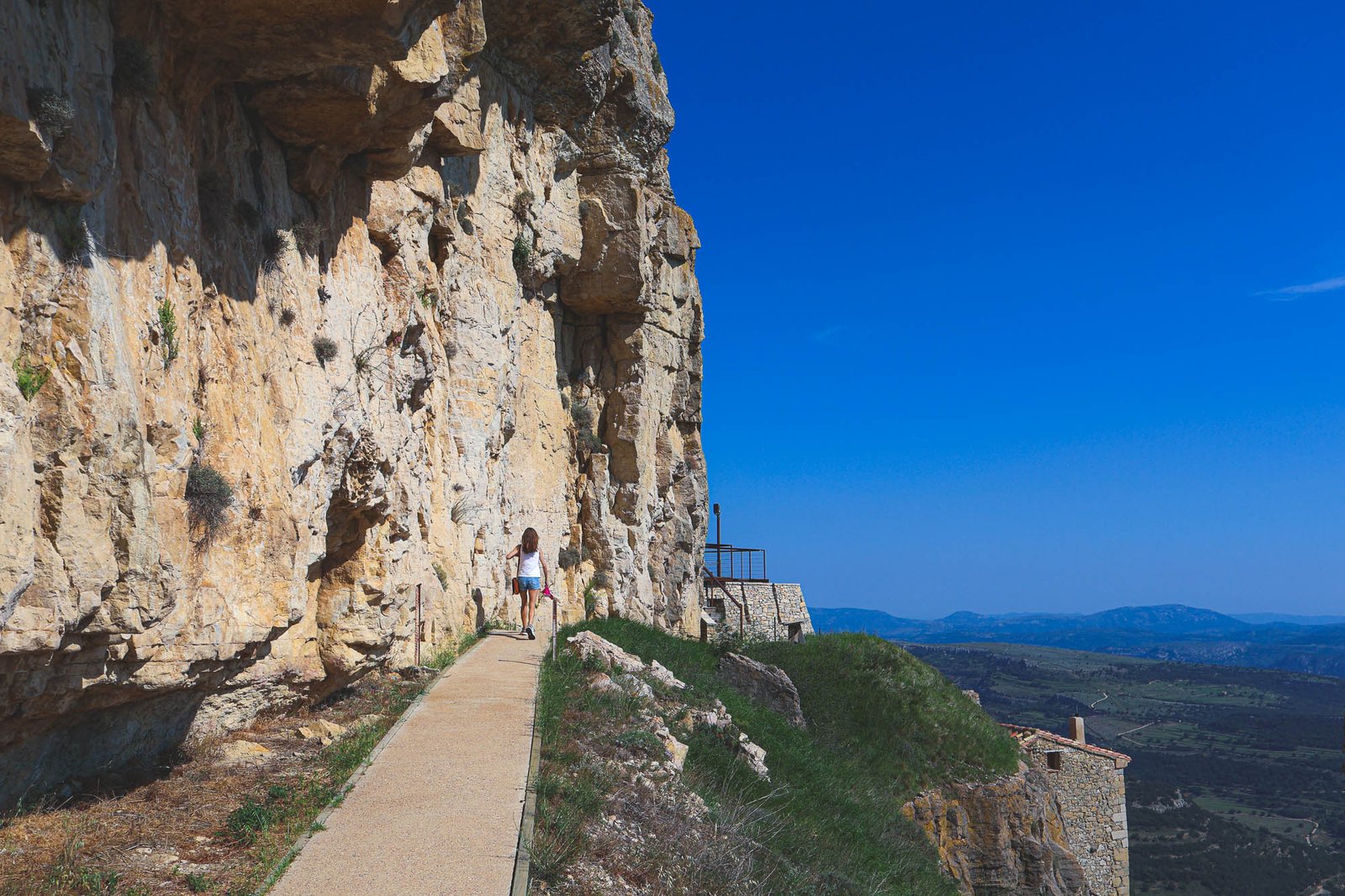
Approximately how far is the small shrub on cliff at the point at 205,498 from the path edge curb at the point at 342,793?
2.01m

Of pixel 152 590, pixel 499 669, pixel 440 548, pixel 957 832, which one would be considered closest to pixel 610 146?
pixel 440 548

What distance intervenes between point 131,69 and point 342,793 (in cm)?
496

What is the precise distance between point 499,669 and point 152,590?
273 inches

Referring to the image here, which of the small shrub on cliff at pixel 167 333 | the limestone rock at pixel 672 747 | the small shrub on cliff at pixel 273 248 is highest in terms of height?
the small shrub on cliff at pixel 273 248

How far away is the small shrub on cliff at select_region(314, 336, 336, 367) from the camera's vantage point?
8.48 metres

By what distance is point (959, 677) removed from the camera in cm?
14125

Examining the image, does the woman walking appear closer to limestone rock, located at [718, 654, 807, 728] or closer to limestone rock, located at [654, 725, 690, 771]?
limestone rock, located at [718, 654, 807, 728]

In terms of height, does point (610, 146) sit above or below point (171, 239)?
above

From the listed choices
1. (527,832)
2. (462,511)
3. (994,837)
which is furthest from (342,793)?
(994,837)

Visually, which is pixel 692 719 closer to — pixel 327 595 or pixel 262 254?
pixel 327 595

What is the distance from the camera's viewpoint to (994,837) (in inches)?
725

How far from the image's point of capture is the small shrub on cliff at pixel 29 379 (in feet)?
15.2

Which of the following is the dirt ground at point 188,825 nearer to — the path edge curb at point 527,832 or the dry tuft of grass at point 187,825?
the dry tuft of grass at point 187,825

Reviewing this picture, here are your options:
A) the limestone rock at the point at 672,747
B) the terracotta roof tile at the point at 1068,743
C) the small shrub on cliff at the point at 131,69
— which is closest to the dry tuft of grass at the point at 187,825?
the limestone rock at the point at 672,747
